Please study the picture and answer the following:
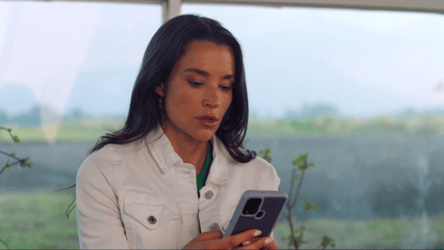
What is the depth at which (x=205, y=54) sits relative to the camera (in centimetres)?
107

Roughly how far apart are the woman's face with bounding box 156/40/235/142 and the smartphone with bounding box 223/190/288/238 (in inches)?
10.6

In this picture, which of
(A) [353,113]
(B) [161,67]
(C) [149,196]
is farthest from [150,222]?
(A) [353,113]

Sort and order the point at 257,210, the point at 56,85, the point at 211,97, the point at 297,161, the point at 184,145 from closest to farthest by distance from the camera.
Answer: the point at 257,210 < the point at 211,97 < the point at 184,145 < the point at 56,85 < the point at 297,161

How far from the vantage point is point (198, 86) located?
3.50ft

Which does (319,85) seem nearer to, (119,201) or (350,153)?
(350,153)

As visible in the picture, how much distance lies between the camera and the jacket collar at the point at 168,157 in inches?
44.5

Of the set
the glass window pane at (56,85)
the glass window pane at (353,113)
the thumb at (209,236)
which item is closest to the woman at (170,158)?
the thumb at (209,236)

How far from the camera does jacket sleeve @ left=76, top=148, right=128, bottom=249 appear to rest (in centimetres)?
99

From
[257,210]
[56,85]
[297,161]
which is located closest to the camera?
[257,210]

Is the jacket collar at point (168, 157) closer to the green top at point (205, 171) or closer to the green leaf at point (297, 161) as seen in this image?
the green top at point (205, 171)

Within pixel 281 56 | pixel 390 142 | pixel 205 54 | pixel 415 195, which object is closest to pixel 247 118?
pixel 205 54

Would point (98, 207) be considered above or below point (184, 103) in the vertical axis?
below

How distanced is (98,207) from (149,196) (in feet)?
0.46

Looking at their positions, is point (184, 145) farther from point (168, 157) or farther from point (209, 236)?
point (209, 236)
